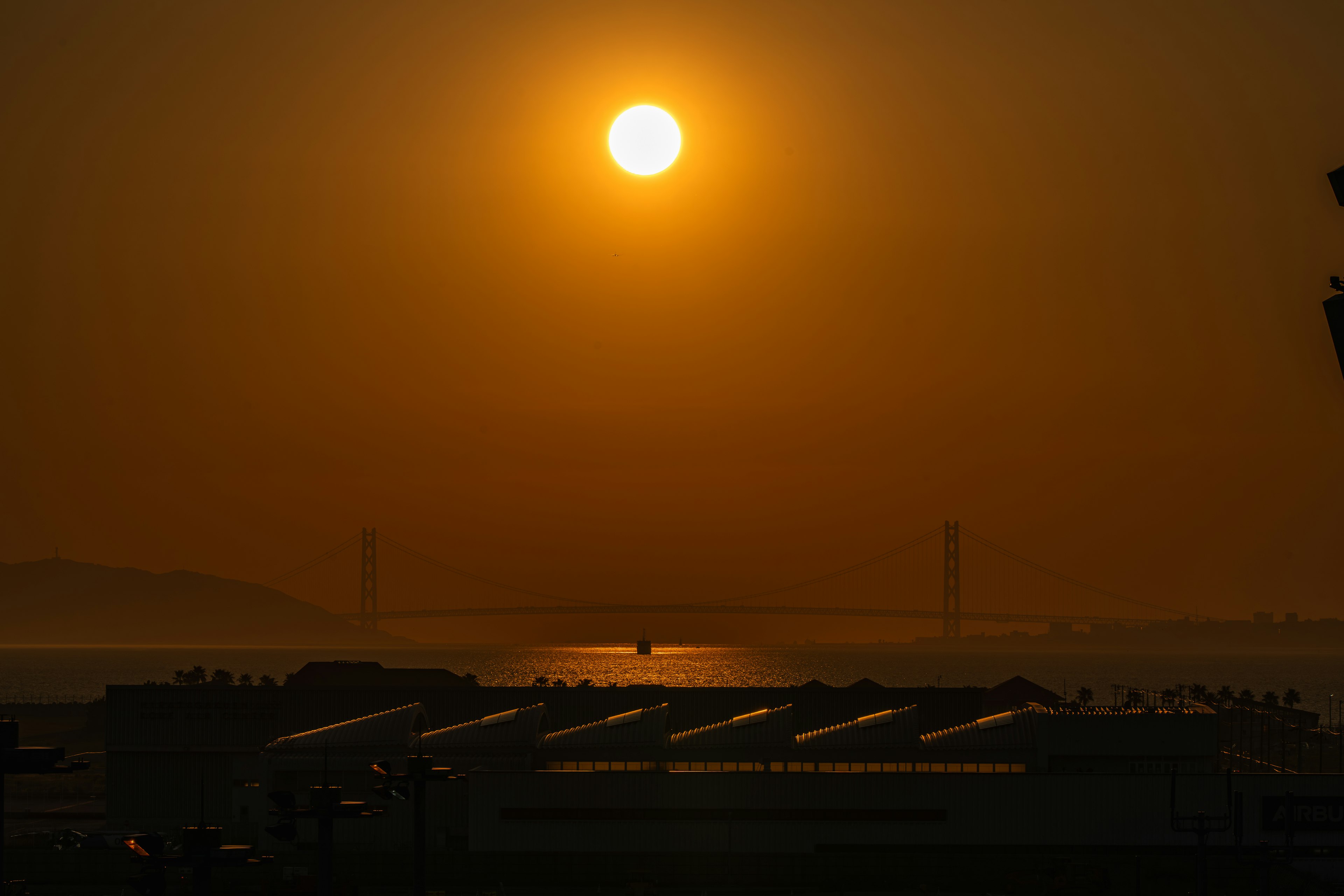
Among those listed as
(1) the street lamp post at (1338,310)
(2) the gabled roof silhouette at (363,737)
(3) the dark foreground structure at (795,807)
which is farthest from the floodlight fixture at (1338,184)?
(2) the gabled roof silhouette at (363,737)

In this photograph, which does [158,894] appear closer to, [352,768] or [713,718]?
[352,768]

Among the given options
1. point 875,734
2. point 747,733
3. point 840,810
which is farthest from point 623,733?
point 875,734

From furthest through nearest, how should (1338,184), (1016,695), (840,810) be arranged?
1. (1016,695)
2. (840,810)
3. (1338,184)

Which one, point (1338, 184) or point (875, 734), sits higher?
point (1338, 184)

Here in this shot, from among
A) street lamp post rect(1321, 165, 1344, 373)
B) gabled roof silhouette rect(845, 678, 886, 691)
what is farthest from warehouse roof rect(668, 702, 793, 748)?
street lamp post rect(1321, 165, 1344, 373)

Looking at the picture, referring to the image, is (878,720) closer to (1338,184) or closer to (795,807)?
(795,807)

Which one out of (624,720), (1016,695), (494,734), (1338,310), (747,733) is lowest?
(1016,695)
